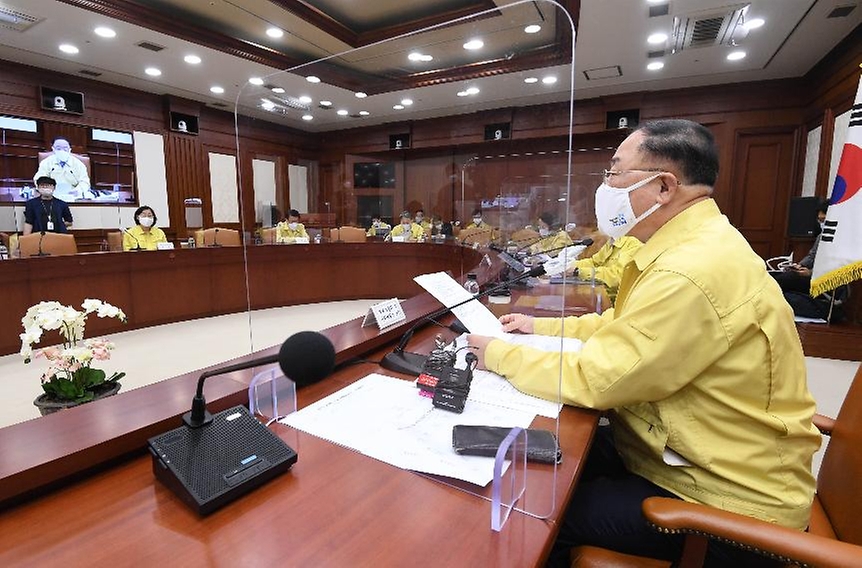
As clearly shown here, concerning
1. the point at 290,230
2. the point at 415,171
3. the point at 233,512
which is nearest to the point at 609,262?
the point at 415,171

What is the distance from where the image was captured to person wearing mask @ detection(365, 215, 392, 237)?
4199 millimetres

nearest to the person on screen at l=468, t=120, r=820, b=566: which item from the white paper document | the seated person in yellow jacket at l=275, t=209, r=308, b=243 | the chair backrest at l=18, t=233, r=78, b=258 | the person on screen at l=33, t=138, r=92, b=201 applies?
the white paper document

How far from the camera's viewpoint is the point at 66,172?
6.04 metres

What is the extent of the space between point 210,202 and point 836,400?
8288mm

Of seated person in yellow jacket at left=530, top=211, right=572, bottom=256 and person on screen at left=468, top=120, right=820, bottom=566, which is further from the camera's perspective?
seated person in yellow jacket at left=530, top=211, right=572, bottom=256

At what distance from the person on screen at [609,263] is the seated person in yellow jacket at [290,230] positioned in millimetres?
2857

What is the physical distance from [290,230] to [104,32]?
262 centimetres

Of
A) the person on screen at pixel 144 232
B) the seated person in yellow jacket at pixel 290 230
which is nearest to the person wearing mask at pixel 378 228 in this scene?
the seated person in yellow jacket at pixel 290 230

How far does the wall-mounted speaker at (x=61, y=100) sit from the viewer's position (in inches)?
225

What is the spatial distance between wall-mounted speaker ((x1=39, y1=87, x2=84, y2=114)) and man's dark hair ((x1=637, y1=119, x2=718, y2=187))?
7485mm

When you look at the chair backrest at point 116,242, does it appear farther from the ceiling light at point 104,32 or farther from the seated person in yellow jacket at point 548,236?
the seated person in yellow jacket at point 548,236

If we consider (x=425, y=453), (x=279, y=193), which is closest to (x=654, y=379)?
(x=425, y=453)

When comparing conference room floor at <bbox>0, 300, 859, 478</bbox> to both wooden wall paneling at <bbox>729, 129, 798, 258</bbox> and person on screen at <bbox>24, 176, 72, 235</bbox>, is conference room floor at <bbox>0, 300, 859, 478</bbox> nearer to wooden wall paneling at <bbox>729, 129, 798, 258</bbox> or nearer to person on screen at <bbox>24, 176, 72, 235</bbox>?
person on screen at <bbox>24, 176, 72, 235</bbox>

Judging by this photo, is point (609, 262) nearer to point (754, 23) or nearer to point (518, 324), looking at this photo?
point (518, 324)
